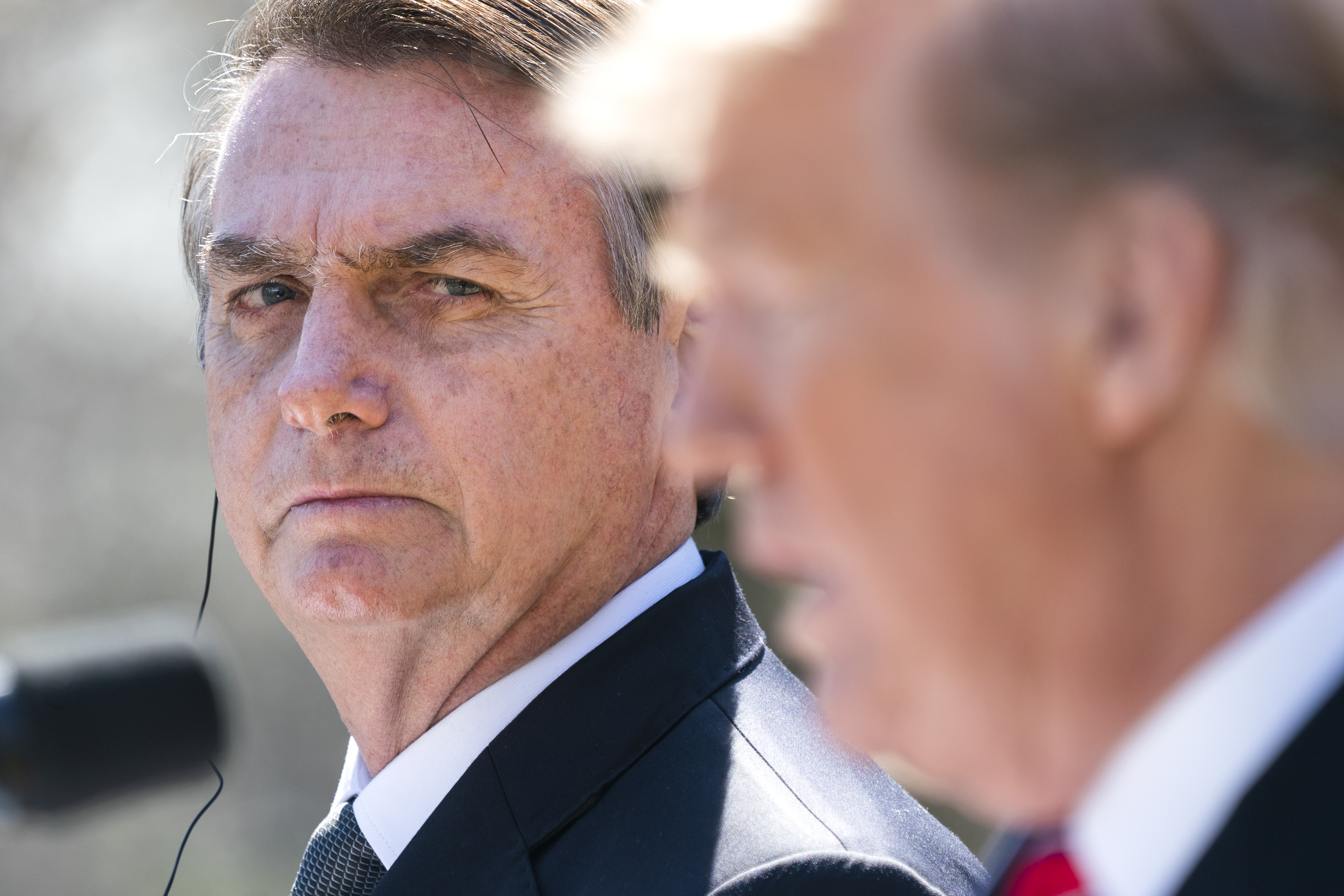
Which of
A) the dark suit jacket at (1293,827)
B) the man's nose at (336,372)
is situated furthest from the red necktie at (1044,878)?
the man's nose at (336,372)

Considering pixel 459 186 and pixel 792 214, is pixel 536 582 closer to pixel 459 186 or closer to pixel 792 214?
pixel 459 186

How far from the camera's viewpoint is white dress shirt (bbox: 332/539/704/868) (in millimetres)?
2275

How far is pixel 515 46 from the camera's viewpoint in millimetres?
2359

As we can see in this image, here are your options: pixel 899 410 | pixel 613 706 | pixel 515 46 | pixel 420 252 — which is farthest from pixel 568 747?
pixel 899 410

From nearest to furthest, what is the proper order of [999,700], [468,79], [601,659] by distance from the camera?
[999,700] < [601,659] < [468,79]

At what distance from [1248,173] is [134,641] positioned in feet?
5.88

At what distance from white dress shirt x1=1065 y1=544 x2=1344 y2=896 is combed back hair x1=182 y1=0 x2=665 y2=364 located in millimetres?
1609

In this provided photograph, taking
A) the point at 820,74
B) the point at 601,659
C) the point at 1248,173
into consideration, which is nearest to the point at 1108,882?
the point at 1248,173

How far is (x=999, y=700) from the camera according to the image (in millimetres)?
944

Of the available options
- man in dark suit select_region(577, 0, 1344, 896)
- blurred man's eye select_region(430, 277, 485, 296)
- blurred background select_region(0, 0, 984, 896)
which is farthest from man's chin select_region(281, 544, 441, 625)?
blurred background select_region(0, 0, 984, 896)

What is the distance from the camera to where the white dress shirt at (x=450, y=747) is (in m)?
2.28

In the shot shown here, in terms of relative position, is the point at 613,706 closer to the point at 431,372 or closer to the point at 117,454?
the point at 431,372

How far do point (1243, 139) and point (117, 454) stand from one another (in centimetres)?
1265

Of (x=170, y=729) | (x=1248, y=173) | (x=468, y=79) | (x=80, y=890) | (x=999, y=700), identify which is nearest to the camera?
(x=1248, y=173)
